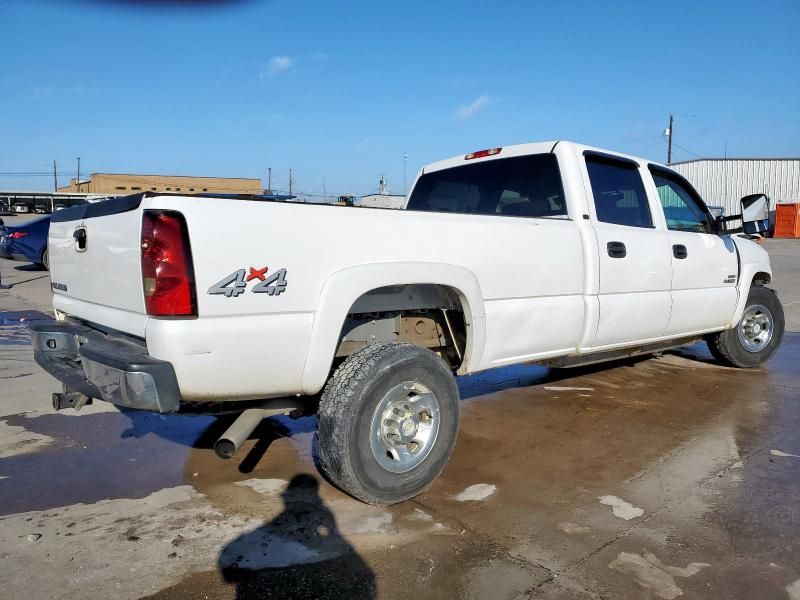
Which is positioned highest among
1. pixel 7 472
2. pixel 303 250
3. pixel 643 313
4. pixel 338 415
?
pixel 303 250

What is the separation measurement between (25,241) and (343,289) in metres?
14.7

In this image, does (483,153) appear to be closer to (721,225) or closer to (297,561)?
(721,225)

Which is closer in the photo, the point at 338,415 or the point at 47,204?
the point at 338,415

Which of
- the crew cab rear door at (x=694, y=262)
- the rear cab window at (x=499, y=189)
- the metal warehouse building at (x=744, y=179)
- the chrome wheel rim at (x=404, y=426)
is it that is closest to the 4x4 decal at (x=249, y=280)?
the chrome wheel rim at (x=404, y=426)

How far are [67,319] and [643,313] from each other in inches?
159

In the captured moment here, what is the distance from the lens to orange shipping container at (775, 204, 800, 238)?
114ft

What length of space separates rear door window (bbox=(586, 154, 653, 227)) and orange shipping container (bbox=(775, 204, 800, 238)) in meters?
36.1

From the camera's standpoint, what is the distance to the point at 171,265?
2.64 m

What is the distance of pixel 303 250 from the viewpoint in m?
2.90

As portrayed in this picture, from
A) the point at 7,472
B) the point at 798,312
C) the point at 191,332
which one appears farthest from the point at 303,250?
the point at 798,312

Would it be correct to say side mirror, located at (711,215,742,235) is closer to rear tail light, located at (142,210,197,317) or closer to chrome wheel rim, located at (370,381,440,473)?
chrome wheel rim, located at (370,381,440,473)

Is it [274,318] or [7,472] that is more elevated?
[274,318]

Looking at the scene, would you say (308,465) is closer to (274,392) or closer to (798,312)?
(274,392)

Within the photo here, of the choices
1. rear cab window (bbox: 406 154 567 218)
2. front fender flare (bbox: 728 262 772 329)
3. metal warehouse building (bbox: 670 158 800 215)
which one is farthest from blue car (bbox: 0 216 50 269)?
metal warehouse building (bbox: 670 158 800 215)
